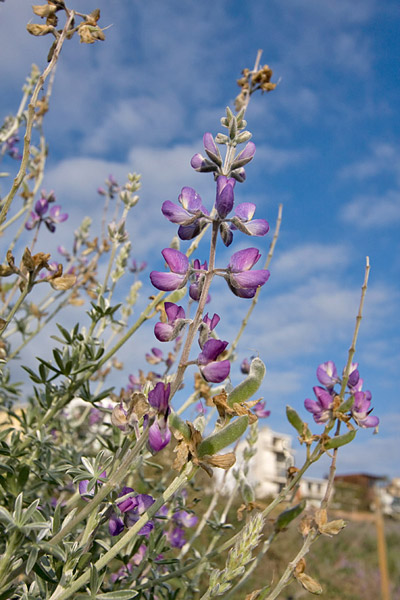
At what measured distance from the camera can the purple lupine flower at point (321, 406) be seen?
6.02 feet

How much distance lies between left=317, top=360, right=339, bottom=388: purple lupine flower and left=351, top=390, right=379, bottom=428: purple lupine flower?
0.67 feet

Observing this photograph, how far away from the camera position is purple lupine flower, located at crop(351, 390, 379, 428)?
6.08 ft

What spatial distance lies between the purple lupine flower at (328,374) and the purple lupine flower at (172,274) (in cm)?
105

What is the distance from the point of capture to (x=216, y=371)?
110cm

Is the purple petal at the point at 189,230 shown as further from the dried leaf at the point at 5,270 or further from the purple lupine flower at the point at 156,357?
the purple lupine flower at the point at 156,357

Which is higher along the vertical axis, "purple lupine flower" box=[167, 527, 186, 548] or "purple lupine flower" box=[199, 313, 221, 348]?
"purple lupine flower" box=[199, 313, 221, 348]

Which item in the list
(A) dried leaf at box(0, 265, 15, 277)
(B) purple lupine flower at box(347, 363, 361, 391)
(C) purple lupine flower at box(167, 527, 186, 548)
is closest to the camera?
(A) dried leaf at box(0, 265, 15, 277)

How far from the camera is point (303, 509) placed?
5.39ft

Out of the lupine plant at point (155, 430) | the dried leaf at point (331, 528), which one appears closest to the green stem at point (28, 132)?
the lupine plant at point (155, 430)

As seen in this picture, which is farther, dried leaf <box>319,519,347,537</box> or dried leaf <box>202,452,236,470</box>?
dried leaf <box>319,519,347,537</box>

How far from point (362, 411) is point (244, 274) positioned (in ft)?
3.10

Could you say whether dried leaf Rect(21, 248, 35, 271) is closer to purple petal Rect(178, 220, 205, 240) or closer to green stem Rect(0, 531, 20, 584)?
purple petal Rect(178, 220, 205, 240)

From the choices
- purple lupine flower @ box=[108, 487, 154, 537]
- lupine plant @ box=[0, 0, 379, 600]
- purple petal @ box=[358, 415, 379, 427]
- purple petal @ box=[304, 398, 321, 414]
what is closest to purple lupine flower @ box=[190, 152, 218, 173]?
lupine plant @ box=[0, 0, 379, 600]

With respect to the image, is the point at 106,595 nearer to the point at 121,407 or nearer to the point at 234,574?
the point at 234,574
